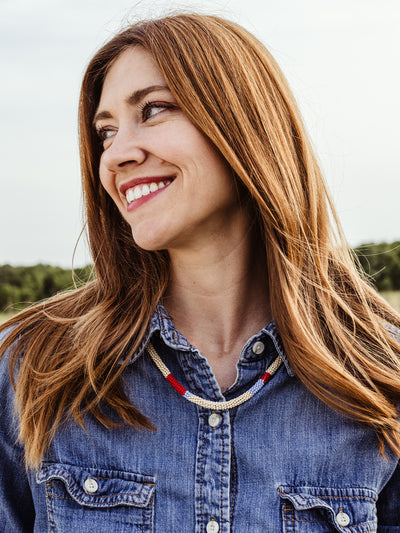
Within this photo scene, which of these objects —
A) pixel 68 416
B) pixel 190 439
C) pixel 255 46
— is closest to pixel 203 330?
pixel 190 439

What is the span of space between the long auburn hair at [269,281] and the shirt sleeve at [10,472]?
7 cm

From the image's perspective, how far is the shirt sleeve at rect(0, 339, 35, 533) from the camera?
212 cm

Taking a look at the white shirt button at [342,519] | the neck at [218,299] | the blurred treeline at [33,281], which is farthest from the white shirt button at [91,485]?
the blurred treeline at [33,281]

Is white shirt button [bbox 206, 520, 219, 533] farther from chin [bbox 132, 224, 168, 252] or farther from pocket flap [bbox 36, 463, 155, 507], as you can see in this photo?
chin [bbox 132, 224, 168, 252]

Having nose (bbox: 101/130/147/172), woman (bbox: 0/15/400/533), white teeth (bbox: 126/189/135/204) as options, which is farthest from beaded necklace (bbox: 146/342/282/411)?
nose (bbox: 101/130/147/172)

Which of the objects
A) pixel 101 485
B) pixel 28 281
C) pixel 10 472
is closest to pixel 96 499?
pixel 101 485

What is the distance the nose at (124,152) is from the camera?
2.08 m

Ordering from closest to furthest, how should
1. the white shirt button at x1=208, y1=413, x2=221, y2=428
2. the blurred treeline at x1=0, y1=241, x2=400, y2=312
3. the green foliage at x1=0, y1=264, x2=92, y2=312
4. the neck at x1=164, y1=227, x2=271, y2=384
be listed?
the white shirt button at x1=208, y1=413, x2=221, y2=428 < the neck at x1=164, y1=227, x2=271, y2=384 < the blurred treeline at x1=0, y1=241, x2=400, y2=312 < the green foliage at x1=0, y1=264, x2=92, y2=312

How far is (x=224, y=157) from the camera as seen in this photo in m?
2.10

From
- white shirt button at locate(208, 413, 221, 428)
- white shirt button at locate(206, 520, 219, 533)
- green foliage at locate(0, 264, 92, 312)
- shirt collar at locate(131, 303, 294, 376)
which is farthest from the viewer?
green foliage at locate(0, 264, 92, 312)

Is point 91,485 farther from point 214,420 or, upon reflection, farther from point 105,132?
point 105,132

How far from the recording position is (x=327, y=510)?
200 cm

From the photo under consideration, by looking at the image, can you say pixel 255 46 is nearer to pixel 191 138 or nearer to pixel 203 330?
pixel 191 138

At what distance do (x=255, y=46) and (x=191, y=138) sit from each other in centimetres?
49
